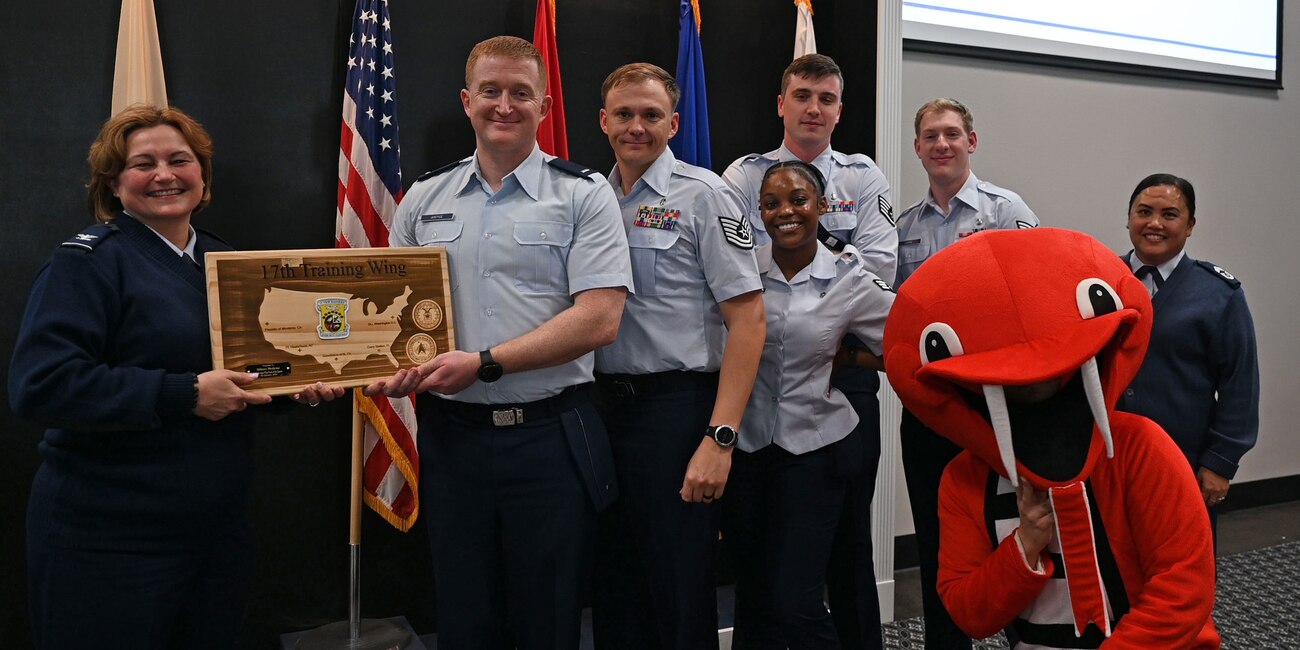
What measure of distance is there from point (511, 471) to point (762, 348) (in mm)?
630

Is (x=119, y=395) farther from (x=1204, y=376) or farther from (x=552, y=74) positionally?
(x=1204, y=376)

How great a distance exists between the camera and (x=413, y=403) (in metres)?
2.80

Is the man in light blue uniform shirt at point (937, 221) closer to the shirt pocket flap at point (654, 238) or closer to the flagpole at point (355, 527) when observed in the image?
the shirt pocket flap at point (654, 238)

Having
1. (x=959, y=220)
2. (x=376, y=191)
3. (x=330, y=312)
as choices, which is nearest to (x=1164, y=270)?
(x=959, y=220)

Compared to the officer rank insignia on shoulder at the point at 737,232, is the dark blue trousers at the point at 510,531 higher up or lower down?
lower down

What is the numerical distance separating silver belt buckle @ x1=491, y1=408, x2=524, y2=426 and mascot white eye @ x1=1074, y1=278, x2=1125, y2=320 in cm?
105

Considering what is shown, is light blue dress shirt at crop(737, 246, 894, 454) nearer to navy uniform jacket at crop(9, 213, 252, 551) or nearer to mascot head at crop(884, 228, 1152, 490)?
mascot head at crop(884, 228, 1152, 490)

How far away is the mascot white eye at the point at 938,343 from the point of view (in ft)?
4.83

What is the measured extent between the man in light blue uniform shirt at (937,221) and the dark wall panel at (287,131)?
0.65m

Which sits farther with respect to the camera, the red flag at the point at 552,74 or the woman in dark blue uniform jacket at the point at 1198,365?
the red flag at the point at 552,74

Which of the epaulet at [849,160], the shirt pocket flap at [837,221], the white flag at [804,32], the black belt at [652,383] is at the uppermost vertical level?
the white flag at [804,32]

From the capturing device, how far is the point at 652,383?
196 centimetres

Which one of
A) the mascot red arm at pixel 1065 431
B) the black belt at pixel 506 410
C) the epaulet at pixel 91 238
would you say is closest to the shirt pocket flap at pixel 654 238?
the black belt at pixel 506 410

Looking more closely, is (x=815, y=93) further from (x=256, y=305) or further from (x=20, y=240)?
(x=20, y=240)
